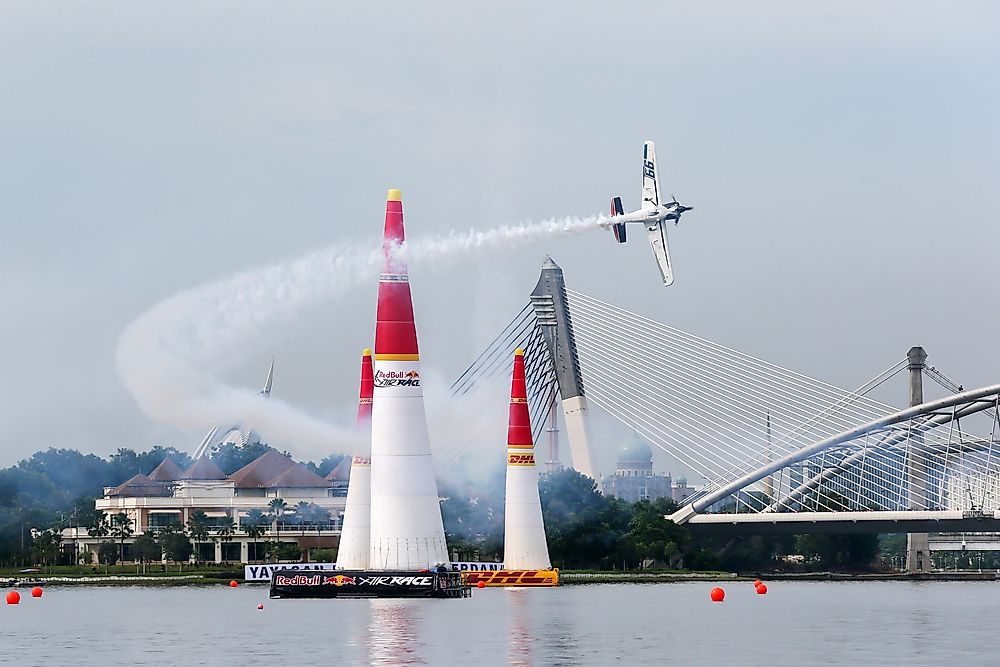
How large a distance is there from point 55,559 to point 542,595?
68.1 metres

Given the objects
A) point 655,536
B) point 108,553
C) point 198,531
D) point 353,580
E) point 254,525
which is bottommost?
point 353,580

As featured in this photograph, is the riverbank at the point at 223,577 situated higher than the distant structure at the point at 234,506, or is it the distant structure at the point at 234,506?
the distant structure at the point at 234,506

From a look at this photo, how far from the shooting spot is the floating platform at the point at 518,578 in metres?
90.9

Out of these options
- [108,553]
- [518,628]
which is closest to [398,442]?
[518,628]

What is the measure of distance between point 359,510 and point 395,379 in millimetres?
18289

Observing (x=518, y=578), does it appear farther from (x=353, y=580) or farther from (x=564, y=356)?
(x=564, y=356)

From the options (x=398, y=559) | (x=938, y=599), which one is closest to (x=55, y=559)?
(x=938, y=599)

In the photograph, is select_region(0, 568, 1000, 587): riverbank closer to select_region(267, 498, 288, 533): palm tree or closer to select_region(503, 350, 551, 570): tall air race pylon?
select_region(503, 350, 551, 570): tall air race pylon

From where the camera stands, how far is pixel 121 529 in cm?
17012

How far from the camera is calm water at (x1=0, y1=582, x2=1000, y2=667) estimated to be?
5609 cm

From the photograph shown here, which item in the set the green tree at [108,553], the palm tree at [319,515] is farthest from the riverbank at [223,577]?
the palm tree at [319,515]

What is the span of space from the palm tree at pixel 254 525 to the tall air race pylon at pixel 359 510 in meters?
78.3

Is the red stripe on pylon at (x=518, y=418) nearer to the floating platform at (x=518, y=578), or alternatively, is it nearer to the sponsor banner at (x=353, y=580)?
the floating platform at (x=518, y=578)

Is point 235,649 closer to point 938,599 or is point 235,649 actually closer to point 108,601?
point 108,601
